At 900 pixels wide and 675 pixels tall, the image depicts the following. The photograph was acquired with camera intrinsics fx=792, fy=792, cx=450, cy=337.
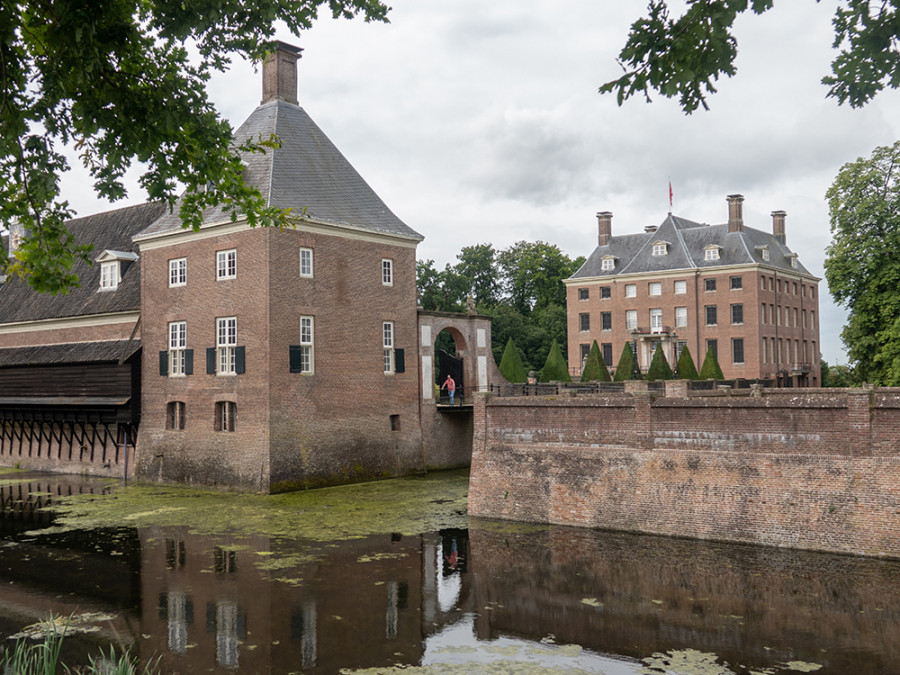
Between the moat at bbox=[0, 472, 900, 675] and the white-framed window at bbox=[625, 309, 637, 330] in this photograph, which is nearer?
the moat at bbox=[0, 472, 900, 675]

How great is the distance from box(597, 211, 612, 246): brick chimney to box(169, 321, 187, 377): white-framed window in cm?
3479

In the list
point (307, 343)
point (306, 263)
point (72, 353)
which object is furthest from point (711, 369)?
point (72, 353)

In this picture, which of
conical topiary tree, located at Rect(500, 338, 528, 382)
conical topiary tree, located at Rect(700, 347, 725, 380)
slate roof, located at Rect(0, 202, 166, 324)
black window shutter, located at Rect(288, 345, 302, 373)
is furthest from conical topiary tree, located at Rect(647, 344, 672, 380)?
slate roof, located at Rect(0, 202, 166, 324)

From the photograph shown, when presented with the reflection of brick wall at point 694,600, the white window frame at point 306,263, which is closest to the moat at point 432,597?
the reflection of brick wall at point 694,600

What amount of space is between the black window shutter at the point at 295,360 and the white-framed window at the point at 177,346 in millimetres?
4346

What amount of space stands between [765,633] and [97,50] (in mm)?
10234

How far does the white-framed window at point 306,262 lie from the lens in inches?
952

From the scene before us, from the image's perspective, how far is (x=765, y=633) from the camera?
1038 centimetres

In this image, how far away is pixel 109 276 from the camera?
2948 centimetres

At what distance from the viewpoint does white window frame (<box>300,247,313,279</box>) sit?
24.2 m

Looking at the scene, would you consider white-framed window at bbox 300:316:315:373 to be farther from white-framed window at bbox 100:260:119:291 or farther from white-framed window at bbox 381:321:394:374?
white-framed window at bbox 100:260:119:291

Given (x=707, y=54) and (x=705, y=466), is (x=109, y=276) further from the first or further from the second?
(x=707, y=54)

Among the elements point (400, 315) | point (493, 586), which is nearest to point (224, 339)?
point (400, 315)

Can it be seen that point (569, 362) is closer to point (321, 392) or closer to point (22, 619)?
point (321, 392)
